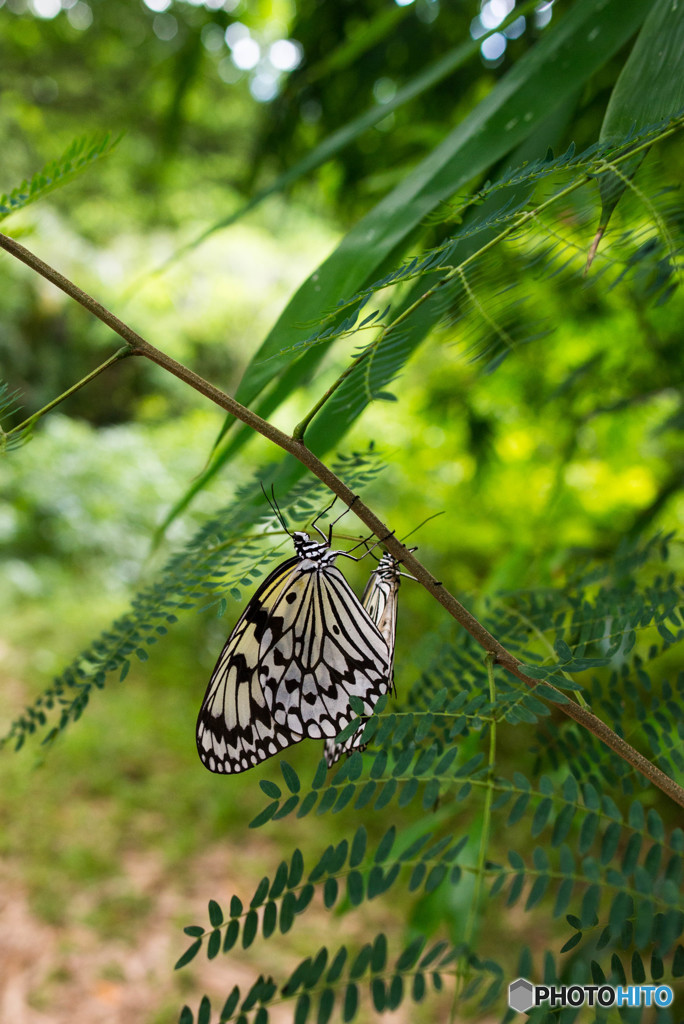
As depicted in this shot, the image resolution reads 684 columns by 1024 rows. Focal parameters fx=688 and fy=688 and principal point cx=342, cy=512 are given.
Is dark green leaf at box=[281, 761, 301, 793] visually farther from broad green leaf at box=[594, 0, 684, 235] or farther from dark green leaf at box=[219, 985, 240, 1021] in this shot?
broad green leaf at box=[594, 0, 684, 235]

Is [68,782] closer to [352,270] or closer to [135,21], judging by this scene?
[352,270]

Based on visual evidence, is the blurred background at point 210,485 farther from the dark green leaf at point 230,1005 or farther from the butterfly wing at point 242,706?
the dark green leaf at point 230,1005

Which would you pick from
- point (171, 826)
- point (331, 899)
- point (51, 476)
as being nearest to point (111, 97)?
point (51, 476)

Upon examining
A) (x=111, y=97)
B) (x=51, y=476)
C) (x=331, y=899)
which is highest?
(x=111, y=97)

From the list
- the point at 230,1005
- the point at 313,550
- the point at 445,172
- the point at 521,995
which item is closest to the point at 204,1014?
the point at 230,1005

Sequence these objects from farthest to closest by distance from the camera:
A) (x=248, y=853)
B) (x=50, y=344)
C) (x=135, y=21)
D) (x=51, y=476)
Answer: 1. (x=50, y=344)
2. (x=51, y=476)
3. (x=135, y=21)
4. (x=248, y=853)

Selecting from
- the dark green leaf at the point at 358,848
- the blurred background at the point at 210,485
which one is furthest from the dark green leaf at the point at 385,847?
the blurred background at the point at 210,485
